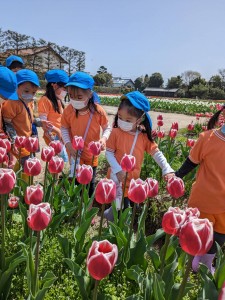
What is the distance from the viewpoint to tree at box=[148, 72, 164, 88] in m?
75.2

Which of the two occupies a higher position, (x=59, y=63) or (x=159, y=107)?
(x=59, y=63)

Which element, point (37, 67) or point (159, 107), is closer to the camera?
point (159, 107)

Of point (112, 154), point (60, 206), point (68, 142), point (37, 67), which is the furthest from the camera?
point (37, 67)

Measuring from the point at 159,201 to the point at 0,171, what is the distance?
2.48 m

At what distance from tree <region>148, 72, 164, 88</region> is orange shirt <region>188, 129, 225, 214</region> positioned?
7463 cm

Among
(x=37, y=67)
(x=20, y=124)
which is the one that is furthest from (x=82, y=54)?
(x=20, y=124)

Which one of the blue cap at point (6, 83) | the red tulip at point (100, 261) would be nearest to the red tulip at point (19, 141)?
the blue cap at point (6, 83)

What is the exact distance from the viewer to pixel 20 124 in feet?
11.4

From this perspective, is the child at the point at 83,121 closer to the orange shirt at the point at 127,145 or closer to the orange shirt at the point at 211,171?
the orange shirt at the point at 127,145

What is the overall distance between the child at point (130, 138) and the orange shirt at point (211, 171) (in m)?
0.35

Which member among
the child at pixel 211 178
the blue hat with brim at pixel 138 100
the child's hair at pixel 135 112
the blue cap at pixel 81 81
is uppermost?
the blue cap at pixel 81 81

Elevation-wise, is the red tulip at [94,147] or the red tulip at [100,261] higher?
the red tulip at [94,147]

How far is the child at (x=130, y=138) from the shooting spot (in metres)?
2.79

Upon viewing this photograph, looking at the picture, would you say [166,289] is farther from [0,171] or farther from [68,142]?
[68,142]
